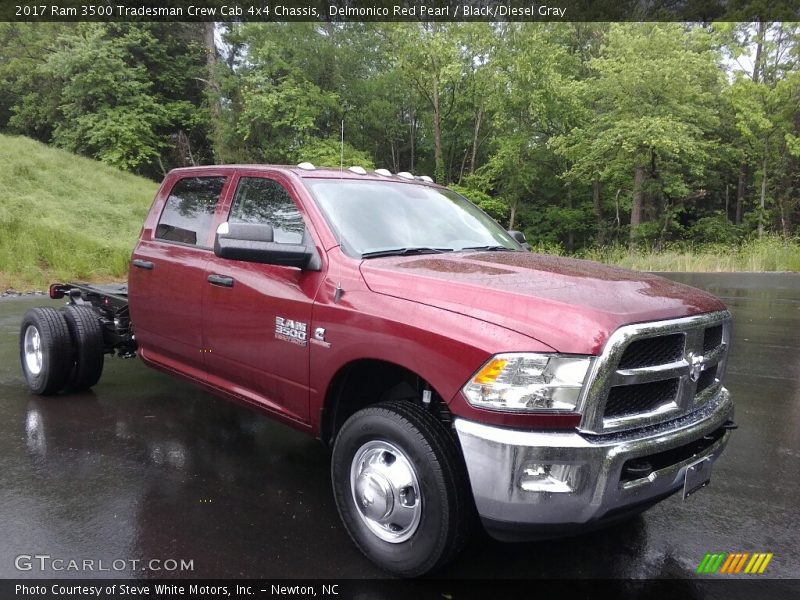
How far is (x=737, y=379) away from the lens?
6.32m

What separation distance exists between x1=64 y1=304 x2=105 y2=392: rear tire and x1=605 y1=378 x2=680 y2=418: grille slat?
4.57m

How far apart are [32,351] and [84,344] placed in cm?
69

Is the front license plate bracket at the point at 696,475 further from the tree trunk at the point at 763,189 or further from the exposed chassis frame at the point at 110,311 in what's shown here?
the tree trunk at the point at 763,189

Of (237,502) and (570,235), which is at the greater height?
(570,235)

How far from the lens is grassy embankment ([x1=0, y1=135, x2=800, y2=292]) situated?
15.1 metres

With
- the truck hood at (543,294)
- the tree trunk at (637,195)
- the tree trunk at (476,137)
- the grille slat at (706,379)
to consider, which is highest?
the tree trunk at (476,137)

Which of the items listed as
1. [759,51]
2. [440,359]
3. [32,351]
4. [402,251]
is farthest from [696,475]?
[759,51]

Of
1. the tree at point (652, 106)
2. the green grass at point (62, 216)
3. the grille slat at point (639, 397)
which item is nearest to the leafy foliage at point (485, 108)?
the tree at point (652, 106)

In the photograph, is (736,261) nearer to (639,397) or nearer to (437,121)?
(437,121)

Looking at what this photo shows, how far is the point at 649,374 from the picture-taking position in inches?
102

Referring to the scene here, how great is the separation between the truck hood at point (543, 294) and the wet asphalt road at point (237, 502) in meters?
1.26

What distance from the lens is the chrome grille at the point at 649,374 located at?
2.45m

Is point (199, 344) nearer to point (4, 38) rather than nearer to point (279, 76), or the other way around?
point (279, 76)

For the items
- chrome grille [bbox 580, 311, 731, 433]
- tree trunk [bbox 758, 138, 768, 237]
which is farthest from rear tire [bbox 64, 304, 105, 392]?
tree trunk [bbox 758, 138, 768, 237]
